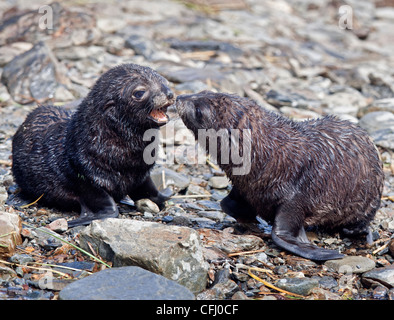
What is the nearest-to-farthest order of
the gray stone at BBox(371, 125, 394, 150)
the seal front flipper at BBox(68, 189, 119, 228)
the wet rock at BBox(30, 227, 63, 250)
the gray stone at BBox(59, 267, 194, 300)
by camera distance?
the gray stone at BBox(59, 267, 194, 300)
the wet rock at BBox(30, 227, 63, 250)
the seal front flipper at BBox(68, 189, 119, 228)
the gray stone at BBox(371, 125, 394, 150)

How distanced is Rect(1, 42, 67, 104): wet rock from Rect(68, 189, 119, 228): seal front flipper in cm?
357

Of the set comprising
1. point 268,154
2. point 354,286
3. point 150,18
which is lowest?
point 354,286

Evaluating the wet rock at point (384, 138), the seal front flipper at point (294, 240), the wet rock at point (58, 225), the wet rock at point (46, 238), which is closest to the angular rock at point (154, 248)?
the wet rock at point (46, 238)

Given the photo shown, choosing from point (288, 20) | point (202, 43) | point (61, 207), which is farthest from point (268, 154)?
point (288, 20)

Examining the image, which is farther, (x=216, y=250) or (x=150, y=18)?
(x=150, y=18)

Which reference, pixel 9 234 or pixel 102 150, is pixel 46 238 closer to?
pixel 9 234

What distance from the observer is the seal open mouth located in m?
5.64

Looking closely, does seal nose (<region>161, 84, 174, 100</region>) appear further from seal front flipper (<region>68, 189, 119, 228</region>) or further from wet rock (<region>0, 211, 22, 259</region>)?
wet rock (<region>0, 211, 22, 259</region>)

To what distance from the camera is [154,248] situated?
15.0 feet

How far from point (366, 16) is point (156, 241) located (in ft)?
57.3

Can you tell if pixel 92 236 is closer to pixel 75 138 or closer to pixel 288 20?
pixel 75 138

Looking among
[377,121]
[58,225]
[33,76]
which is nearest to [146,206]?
[58,225]

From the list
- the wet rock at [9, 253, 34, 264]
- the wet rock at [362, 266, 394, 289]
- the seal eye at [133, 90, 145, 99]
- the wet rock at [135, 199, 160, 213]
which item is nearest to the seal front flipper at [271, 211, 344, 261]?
the wet rock at [362, 266, 394, 289]

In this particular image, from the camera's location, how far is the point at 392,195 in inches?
282
